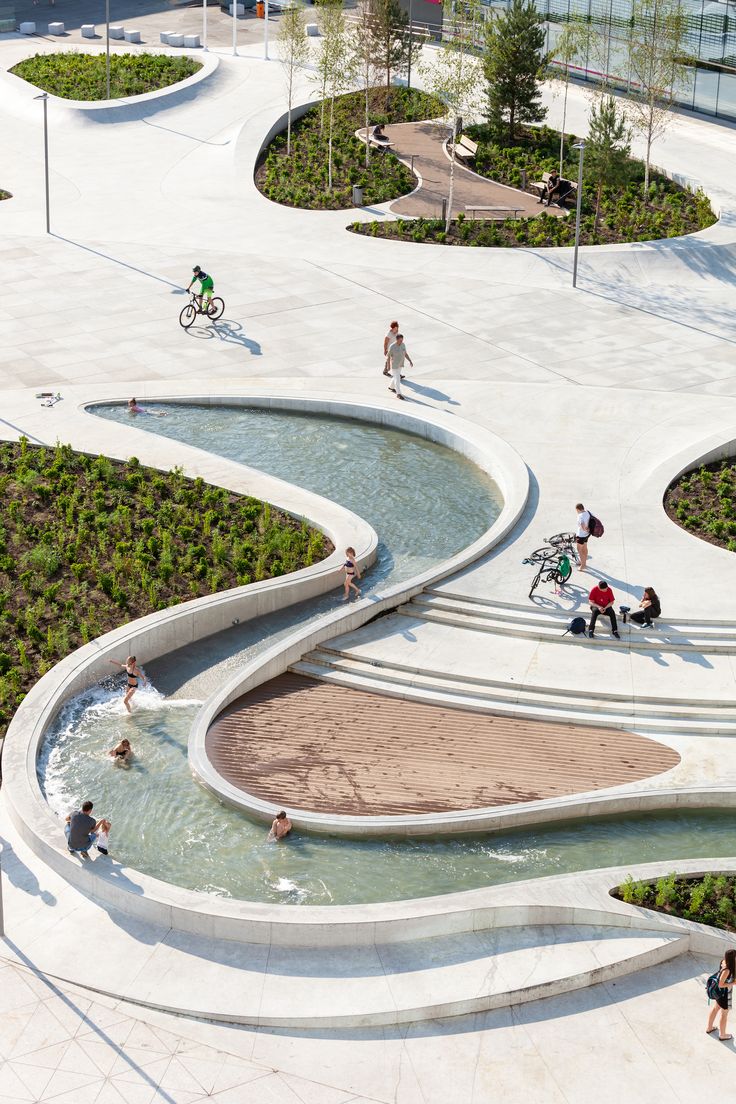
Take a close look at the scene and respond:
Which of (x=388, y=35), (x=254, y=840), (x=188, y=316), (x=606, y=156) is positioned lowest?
(x=254, y=840)

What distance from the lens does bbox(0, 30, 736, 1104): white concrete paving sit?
14.8 metres

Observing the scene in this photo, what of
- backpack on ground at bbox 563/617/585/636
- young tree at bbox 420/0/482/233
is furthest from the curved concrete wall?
young tree at bbox 420/0/482/233

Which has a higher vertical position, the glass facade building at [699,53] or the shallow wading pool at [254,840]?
the glass facade building at [699,53]

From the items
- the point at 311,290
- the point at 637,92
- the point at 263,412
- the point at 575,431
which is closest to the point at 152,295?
the point at 311,290

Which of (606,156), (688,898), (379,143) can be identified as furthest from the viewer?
(379,143)

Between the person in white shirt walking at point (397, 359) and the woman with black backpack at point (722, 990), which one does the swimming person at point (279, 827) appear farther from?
the person in white shirt walking at point (397, 359)

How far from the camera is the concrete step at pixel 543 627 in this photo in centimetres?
2177

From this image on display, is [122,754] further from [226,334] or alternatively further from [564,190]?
[564,190]

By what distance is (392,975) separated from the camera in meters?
15.9

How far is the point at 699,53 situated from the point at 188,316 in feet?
87.2

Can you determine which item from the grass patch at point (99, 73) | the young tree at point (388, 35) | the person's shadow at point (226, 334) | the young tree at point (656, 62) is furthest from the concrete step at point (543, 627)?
the grass patch at point (99, 73)

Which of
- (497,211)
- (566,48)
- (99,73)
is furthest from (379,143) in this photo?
(99,73)

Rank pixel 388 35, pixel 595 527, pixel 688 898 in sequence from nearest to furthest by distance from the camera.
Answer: pixel 688 898
pixel 595 527
pixel 388 35

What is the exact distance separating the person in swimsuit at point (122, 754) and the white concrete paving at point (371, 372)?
2571 millimetres
